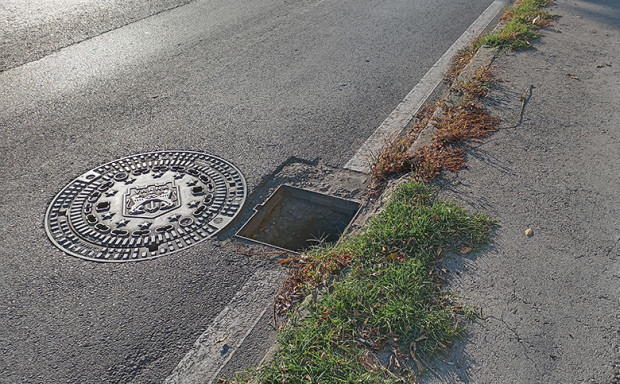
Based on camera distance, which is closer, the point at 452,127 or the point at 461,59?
the point at 452,127

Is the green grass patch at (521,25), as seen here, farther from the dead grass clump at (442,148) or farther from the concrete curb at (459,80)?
the dead grass clump at (442,148)

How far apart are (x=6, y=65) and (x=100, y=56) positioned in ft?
3.22

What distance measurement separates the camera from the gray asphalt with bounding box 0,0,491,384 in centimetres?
261

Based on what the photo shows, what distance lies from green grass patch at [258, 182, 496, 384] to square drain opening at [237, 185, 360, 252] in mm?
334

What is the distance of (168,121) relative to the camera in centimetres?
460

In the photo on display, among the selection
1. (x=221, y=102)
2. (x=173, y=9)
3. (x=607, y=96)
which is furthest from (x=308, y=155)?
(x=173, y=9)

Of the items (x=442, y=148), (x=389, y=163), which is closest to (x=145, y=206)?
(x=389, y=163)

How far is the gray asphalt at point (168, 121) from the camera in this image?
2.61 metres

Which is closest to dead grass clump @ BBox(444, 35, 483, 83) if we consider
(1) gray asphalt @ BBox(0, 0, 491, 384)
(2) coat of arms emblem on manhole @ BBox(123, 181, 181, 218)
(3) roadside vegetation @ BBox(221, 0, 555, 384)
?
(1) gray asphalt @ BBox(0, 0, 491, 384)

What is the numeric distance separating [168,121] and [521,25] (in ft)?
15.3

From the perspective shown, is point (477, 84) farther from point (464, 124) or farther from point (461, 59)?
point (461, 59)

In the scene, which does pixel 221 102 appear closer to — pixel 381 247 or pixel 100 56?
pixel 100 56

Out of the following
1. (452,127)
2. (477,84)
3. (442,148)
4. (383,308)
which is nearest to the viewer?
(383,308)

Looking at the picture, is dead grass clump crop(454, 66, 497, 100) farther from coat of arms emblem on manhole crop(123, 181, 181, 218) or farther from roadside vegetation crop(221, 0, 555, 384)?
coat of arms emblem on manhole crop(123, 181, 181, 218)
